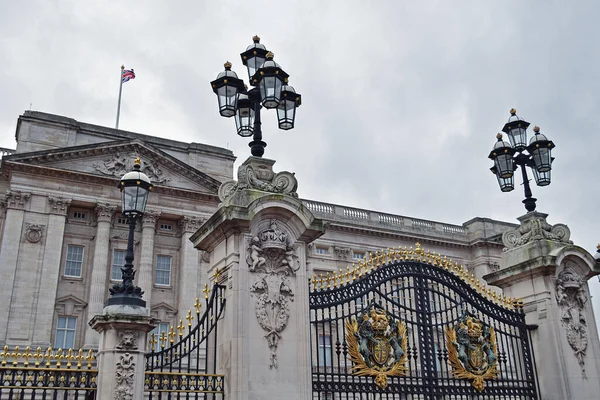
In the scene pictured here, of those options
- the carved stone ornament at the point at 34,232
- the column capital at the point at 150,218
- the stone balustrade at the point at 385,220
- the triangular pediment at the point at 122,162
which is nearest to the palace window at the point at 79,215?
the carved stone ornament at the point at 34,232

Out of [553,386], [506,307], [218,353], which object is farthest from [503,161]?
[218,353]

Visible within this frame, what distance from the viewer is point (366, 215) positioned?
45969 millimetres

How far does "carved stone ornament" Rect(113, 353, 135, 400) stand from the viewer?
8.29 meters

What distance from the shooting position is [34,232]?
3575 centimetres

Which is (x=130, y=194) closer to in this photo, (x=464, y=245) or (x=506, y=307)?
(x=506, y=307)

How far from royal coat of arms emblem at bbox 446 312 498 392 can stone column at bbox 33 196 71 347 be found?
27.9m

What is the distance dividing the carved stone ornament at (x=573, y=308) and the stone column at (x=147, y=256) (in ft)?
91.3

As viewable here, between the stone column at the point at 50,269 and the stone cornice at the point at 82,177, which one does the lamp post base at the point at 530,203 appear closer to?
the stone column at the point at 50,269

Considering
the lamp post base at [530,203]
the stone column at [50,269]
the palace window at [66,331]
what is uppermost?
the stone column at [50,269]

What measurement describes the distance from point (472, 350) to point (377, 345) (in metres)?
2.26

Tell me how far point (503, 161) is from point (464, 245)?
35.4 metres

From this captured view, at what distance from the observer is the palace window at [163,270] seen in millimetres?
38875

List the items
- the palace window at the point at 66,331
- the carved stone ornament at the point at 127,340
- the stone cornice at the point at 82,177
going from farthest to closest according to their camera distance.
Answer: the stone cornice at the point at 82,177, the palace window at the point at 66,331, the carved stone ornament at the point at 127,340

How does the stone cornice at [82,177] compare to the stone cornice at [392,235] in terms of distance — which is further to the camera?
the stone cornice at [392,235]
